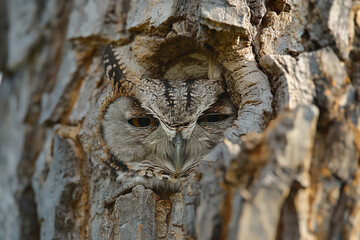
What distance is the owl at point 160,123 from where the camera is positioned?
1844mm

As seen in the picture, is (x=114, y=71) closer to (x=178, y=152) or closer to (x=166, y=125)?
(x=166, y=125)

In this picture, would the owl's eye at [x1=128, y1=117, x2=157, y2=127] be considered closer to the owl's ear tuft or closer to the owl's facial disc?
the owl's facial disc

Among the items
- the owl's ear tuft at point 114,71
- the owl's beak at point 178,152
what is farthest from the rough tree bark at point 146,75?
the owl's beak at point 178,152

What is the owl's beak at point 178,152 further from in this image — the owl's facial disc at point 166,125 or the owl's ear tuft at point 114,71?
the owl's ear tuft at point 114,71

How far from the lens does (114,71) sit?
72.2 inches

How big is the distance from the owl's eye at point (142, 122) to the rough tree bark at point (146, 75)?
0.76ft

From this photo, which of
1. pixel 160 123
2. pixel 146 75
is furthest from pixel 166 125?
→ pixel 146 75

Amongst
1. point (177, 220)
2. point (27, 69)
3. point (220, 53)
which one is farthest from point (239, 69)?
point (27, 69)

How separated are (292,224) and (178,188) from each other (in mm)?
828

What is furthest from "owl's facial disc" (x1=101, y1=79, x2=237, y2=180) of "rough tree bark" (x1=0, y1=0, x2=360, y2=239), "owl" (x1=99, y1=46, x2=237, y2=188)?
"rough tree bark" (x1=0, y1=0, x2=360, y2=239)

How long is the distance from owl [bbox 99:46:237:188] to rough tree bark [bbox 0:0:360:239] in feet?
0.24

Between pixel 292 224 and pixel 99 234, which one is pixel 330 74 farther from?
pixel 99 234

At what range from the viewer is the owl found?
6.05 feet

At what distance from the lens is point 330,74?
1.30 m
